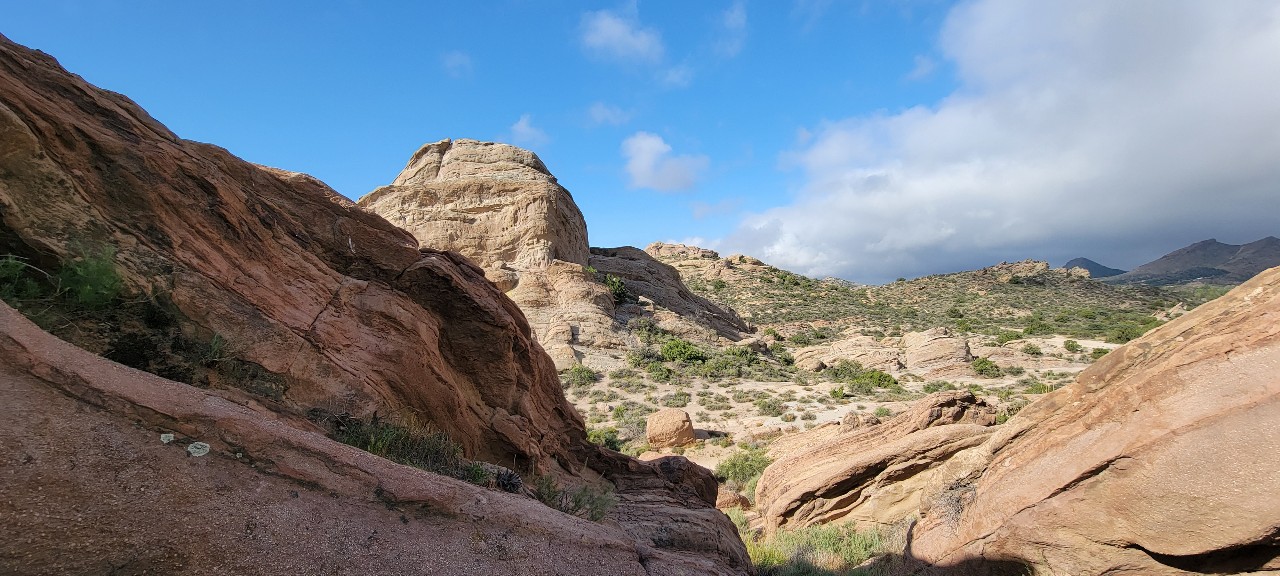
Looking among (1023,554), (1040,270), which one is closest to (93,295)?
(1023,554)

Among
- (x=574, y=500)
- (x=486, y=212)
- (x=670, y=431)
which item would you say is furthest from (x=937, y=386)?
(x=486, y=212)

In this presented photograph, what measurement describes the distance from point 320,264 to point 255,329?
180 cm

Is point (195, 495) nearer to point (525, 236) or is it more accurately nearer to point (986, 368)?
point (986, 368)

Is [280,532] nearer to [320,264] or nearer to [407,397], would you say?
[407,397]

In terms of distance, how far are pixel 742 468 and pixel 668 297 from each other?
84.5 ft

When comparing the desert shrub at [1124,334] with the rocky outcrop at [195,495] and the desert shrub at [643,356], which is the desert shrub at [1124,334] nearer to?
the desert shrub at [643,356]

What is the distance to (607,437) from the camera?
17.2 m

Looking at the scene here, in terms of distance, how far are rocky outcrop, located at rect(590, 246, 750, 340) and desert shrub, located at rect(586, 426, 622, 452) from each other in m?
15.2

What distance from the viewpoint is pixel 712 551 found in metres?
6.38

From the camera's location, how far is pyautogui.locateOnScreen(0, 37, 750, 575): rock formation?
2.80 metres

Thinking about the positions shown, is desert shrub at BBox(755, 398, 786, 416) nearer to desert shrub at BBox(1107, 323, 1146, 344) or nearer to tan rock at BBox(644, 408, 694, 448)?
tan rock at BBox(644, 408, 694, 448)

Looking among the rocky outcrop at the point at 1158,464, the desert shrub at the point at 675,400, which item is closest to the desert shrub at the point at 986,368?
the desert shrub at the point at 675,400

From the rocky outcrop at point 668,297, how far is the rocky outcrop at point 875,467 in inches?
849

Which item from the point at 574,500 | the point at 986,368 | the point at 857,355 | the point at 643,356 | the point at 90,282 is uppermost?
the point at 90,282
